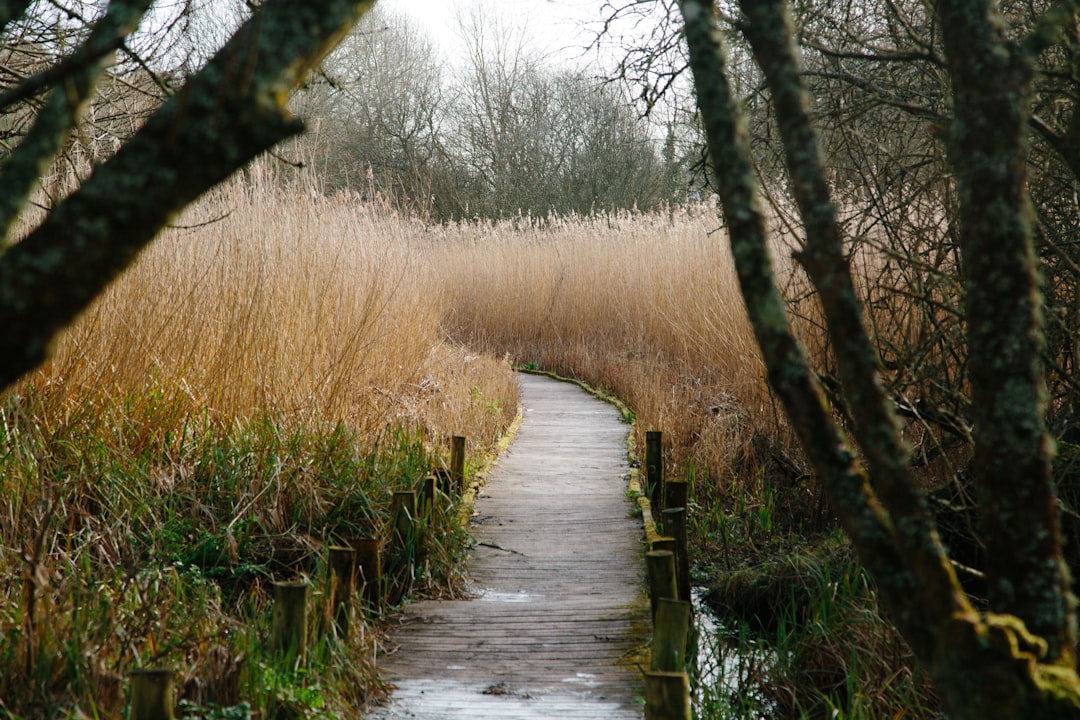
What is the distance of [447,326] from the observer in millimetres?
13930

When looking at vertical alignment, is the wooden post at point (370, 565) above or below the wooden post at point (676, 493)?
below

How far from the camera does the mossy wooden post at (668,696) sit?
96.2 inches

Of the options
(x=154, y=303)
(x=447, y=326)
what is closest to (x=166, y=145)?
(x=154, y=303)

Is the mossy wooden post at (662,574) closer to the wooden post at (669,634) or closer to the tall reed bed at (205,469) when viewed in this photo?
the wooden post at (669,634)

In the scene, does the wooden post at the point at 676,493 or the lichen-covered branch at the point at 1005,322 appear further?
the wooden post at the point at 676,493

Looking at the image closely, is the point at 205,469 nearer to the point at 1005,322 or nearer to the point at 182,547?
the point at 182,547

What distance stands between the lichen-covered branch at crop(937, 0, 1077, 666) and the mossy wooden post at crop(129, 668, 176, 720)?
1.82m

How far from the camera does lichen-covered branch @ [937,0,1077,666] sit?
1400mm

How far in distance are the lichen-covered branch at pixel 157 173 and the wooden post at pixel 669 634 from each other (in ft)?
6.41

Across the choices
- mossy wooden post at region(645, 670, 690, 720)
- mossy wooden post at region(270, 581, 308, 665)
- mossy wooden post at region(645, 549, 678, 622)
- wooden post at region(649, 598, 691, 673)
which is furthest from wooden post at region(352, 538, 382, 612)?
mossy wooden post at region(645, 670, 690, 720)

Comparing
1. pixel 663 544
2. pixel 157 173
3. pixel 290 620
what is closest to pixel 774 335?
pixel 157 173

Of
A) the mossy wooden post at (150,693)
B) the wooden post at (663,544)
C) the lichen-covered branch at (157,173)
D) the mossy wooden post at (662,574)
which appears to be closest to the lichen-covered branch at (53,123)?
the lichen-covered branch at (157,173)

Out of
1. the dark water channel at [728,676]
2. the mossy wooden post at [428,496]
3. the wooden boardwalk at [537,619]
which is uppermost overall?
the mossy wooden post at [428,496]

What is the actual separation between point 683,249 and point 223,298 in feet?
21.9
